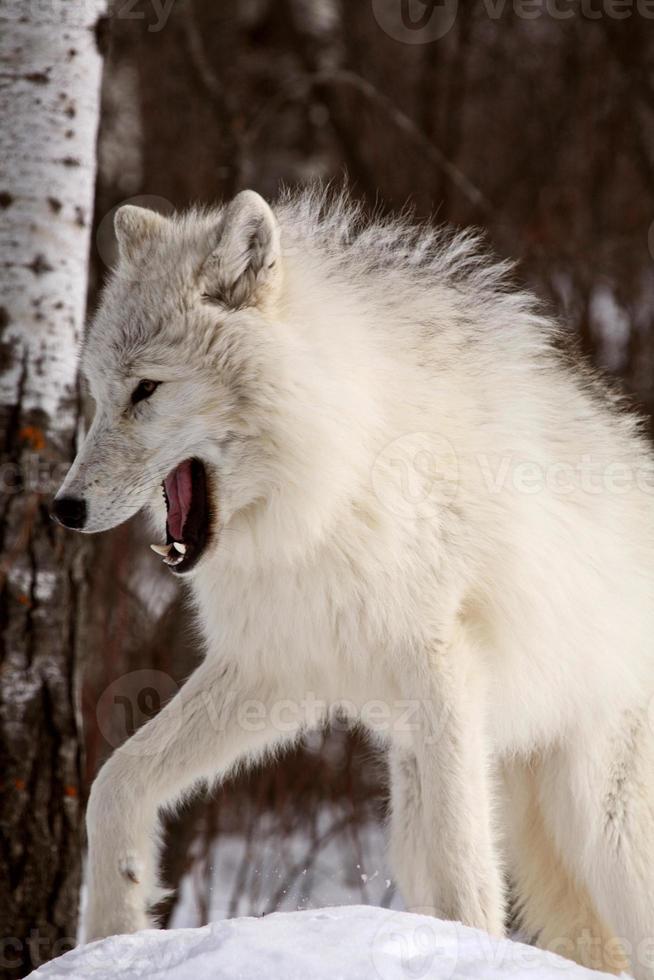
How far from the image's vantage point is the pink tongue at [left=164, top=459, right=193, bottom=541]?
10.8 ft

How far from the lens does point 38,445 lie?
13.6 ft

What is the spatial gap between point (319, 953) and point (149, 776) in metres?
1.05

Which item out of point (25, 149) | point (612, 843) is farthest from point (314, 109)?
point (612, 843)

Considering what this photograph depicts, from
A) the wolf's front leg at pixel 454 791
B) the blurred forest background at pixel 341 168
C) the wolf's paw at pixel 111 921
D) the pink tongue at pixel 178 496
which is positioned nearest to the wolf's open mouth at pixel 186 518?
the pink tongue at pixel 178 496

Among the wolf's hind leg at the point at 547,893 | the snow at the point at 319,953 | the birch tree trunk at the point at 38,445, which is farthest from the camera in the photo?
the birch tree trunk at the point at 38,445

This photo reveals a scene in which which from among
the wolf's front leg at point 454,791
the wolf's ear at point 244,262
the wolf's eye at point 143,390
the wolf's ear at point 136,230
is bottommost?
the wolf's front leg at point 454,791

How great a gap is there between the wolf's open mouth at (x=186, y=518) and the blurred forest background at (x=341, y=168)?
2.57m

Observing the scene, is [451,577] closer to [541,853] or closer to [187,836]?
[541,853]

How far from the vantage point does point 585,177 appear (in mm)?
9852

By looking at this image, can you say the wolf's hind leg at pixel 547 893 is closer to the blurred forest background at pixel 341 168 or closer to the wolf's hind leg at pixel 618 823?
the wolf's hind leg at pixel 618 823

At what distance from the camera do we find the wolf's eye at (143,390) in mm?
3264

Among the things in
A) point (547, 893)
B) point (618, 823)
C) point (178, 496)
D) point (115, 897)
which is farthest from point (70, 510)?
point (547, 893)

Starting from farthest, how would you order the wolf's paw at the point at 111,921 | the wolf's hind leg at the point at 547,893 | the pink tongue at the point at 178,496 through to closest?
the wolf's hind leg at the point at 547,893
the wolf's paw at the point at 111,921
the pink tongue at the point at 178,496

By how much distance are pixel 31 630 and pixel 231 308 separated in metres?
1.47
